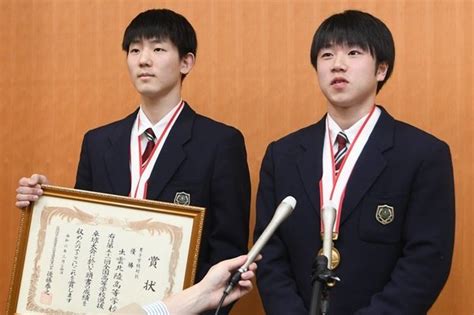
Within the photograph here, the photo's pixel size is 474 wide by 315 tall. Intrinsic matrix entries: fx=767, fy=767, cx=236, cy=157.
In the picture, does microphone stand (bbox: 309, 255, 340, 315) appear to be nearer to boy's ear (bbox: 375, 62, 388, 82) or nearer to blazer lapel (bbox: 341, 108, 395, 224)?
blazer lapel (bbox: 341, 108, 395, 224)

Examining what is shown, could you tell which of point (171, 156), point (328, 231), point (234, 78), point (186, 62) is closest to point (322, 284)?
point (328, 231)

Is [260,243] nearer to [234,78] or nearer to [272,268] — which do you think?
[272,268]

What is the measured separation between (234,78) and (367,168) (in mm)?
1033

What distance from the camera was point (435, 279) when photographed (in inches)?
81.2

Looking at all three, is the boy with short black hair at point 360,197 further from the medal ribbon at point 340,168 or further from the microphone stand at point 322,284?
the microphone stand at point 322,284

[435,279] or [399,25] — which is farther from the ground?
[399,25]

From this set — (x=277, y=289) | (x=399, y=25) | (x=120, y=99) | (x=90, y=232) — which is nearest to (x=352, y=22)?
(x=399, y=25)

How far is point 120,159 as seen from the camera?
249 cm

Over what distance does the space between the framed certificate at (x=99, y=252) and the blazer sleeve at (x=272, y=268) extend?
21 centimetres

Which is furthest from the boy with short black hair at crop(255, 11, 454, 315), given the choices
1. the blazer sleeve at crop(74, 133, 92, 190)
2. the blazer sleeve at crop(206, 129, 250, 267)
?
the blazer sleeve at crop(74, 133, 92, 190)

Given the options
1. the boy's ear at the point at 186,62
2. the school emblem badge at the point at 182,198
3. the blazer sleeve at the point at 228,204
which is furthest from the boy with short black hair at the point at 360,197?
the boy's ear at the point at 186,62

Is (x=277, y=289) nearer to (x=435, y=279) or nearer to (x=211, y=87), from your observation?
(x=435, y=279)

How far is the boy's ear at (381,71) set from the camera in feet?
7.59

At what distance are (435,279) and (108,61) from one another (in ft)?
5.74
